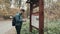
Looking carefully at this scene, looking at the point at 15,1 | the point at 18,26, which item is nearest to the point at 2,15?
the point at 15,1

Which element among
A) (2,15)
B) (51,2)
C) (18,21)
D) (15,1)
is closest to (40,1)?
(18,21)

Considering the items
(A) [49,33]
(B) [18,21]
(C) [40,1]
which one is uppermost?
(C) [40,1]

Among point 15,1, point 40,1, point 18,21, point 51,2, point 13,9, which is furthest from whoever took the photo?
point 15,1

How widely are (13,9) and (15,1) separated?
638 centimetres

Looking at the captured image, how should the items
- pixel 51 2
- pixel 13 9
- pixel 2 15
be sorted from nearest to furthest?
pixel 51 2 → pixel 2 15 → pixel 13 9

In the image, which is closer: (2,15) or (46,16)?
(46,16)

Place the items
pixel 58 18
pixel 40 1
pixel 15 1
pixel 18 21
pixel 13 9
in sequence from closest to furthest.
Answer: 1. pixel 40 1
2. pixel 18 21
3. pixel 58 18
4. pixel 13 9
5. pixel 15 1

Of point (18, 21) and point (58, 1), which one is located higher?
point (58, 1)

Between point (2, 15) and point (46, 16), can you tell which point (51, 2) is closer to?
point (46, 16)

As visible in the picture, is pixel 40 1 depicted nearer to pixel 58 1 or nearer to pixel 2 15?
pixel 58 1

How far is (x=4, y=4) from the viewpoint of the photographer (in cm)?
3409

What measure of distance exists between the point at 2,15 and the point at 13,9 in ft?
9.15

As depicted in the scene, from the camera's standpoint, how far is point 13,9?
34.2 meters

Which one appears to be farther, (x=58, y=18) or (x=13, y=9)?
(x=13, y=9)
